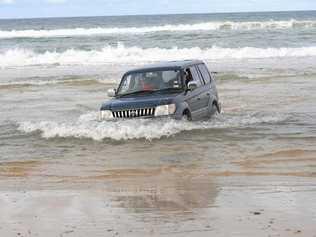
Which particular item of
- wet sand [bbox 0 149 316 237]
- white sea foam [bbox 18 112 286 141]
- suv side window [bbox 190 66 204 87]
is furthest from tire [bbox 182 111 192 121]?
wet sand [bbox 0 149 316 237]

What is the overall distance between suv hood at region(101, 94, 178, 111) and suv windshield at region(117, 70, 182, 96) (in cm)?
37

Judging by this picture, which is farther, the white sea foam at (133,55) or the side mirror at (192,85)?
the white sea foam at (133,55)

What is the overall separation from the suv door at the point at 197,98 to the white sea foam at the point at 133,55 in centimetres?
2520

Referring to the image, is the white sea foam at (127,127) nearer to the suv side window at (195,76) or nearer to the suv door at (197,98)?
the suv door at (197,98)

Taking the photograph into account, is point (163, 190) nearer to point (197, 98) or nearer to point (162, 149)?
point (162, 149)

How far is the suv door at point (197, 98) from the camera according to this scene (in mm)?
13867

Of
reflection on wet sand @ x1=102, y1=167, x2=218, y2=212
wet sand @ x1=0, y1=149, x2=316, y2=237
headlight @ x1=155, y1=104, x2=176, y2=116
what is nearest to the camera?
wet sand @ x1=0, y1=149, x2=316, y2=237

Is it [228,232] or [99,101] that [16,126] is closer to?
[99,101]

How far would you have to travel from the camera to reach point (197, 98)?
14.2 m

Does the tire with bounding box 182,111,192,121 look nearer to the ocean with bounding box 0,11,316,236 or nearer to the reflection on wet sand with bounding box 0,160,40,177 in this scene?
the ocean with bounding box 0,11,316,236

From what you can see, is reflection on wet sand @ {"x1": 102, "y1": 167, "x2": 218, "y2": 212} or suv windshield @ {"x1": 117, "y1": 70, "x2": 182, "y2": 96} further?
suv windshield @ {"x1": 117, "y1": 70, "x2": 182, "y2": 96}

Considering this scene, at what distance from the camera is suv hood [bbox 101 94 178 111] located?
13104 millimetres

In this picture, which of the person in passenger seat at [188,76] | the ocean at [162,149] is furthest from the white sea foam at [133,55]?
the person in passenger seat at [188,76]

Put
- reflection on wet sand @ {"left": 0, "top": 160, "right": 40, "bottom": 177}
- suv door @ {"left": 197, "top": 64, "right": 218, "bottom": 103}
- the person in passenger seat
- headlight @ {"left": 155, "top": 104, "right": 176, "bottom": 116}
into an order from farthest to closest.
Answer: suv door @ {"left": 197, "top": 64, "right": 218, "bottom": 103} → the person in passenger seat → headlight @ {"left": 155, "top": 104, "right": 176, "bottom": 116} → reflection on wet sand @ {"left": 0, "top": 160, "right": 40, "bottom": 177}
